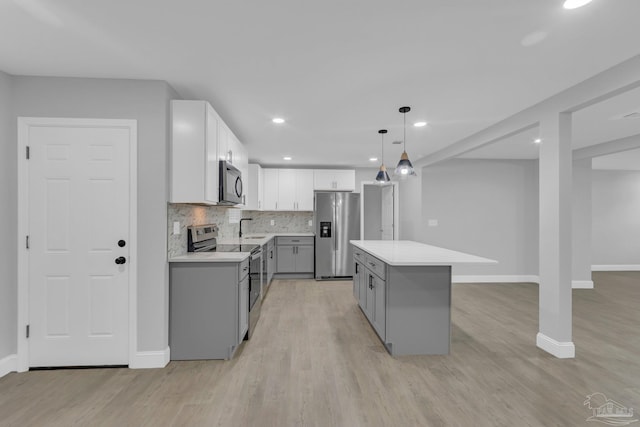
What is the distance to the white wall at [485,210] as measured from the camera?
5.77m

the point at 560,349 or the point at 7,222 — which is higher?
the point at 7,222

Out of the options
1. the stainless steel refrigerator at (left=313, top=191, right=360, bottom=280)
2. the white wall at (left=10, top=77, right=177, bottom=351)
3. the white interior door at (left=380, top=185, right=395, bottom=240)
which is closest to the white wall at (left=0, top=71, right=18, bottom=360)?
the white wall at (left=10, top=77, right=177, bottom=351)

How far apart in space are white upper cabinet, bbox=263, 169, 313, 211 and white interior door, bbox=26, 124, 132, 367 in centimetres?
379

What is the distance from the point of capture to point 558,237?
271 centimetres

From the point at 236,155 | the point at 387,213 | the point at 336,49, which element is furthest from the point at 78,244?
the point at 387,213

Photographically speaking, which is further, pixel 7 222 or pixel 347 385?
pixel 7 222

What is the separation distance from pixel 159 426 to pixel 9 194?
2.16m

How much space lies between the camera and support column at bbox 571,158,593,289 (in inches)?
212

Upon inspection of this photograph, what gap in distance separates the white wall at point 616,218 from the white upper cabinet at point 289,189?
6.71 meters

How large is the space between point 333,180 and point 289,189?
3.09 feet

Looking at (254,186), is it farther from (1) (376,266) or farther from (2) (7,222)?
(2) (7,222)

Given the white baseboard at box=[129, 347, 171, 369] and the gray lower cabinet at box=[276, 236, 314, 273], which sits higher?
the gray lower cabinet at box=[276, 236, 314, 273]

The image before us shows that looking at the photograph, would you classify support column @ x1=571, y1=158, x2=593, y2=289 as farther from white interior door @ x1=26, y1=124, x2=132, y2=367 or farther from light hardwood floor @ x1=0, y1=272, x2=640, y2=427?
white interior door @ x1=26, y1=124, x2=132, y2=367

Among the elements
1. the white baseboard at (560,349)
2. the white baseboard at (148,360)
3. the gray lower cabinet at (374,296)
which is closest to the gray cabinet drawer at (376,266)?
the gray lower cabinet at (374,296)
